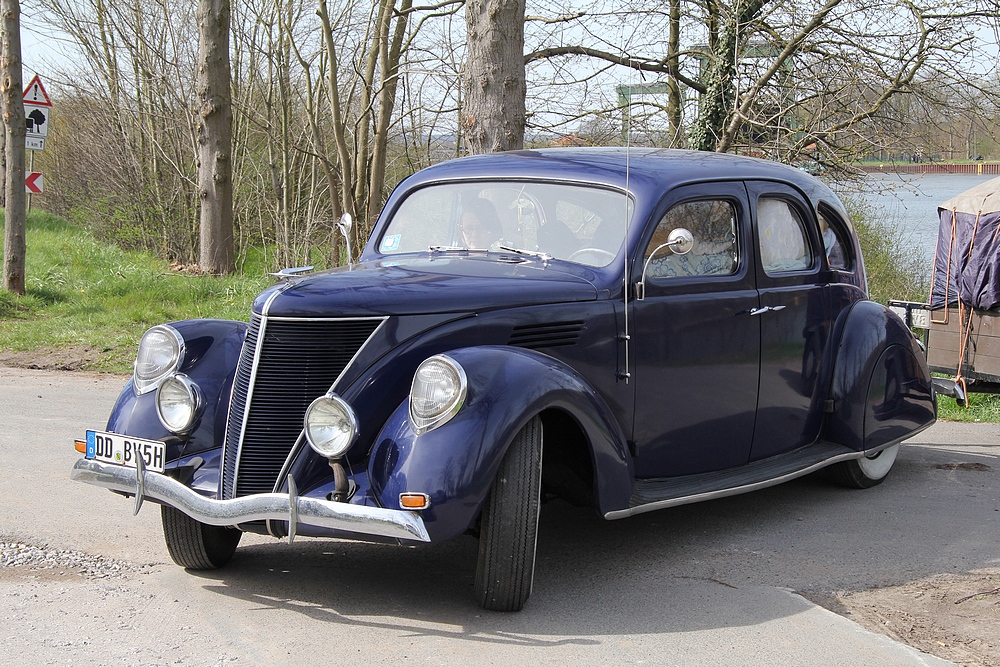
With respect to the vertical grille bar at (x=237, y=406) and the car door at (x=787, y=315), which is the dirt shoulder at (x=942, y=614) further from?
the vertical grille bar at (x=237, y=406)

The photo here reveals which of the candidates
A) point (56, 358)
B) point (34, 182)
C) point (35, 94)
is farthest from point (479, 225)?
point (34, 182)

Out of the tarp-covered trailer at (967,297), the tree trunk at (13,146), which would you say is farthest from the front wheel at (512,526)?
the tree trunk at (13,146)

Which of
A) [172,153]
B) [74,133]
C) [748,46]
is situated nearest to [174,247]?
[172,153]

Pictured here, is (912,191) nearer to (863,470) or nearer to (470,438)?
(863,470)

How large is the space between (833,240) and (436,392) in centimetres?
322

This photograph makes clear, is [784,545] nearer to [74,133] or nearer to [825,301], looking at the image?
[825,301]

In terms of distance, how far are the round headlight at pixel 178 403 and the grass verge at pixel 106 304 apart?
548 cm

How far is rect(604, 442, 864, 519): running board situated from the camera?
14.4 feet

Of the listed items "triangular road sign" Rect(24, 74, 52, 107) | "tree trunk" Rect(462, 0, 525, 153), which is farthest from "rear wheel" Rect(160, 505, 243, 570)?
"triangular road sign" Rect(24, 74, 52, 107)

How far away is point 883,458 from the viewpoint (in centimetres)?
609

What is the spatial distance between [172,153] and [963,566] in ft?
62.9

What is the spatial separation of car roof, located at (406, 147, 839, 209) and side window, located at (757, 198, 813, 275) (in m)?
0.17

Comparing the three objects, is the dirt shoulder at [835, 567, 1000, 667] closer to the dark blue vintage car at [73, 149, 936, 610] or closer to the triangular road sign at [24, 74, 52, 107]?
the dark blue vintage car at [73, 149, 936, 610]

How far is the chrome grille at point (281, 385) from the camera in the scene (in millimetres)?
3811
